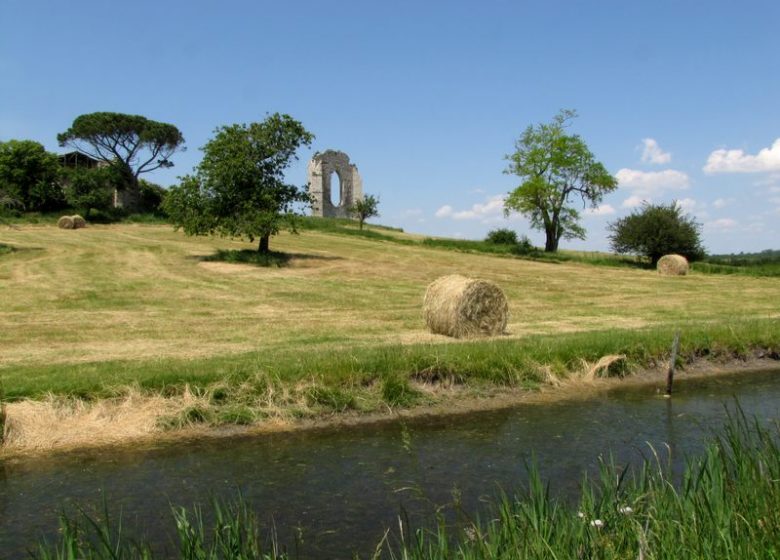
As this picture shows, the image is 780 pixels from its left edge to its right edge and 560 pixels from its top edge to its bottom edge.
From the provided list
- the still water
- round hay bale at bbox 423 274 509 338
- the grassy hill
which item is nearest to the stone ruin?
the grassy hill

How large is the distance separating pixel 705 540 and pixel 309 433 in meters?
6.76

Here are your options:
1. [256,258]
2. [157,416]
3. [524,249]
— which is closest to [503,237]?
[524,249]

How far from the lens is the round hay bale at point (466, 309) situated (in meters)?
17.1

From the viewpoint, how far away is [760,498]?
15.3ft

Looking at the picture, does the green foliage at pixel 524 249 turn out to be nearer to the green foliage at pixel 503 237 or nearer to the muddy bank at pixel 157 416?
the green foliage at pixel 503 237

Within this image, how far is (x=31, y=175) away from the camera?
5716cm

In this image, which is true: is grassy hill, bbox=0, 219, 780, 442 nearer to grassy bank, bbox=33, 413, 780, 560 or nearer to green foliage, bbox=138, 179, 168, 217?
grassy bank, bbox=33, 413, 780, 560

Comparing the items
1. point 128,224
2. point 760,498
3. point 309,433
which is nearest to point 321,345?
point 309,433

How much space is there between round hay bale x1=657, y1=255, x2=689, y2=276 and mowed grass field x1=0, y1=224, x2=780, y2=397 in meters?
0.89

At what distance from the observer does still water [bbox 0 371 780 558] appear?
6672mm

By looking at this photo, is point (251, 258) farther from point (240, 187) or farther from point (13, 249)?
point (13, 249)

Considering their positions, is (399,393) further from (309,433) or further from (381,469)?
(381,469)

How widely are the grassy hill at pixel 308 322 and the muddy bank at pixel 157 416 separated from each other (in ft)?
0.75

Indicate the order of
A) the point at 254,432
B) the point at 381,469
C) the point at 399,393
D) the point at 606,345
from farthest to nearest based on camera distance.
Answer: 1. the point at 606,345
2. the point at 399,393
3. the point at 254,432
4. the point at 381,469
